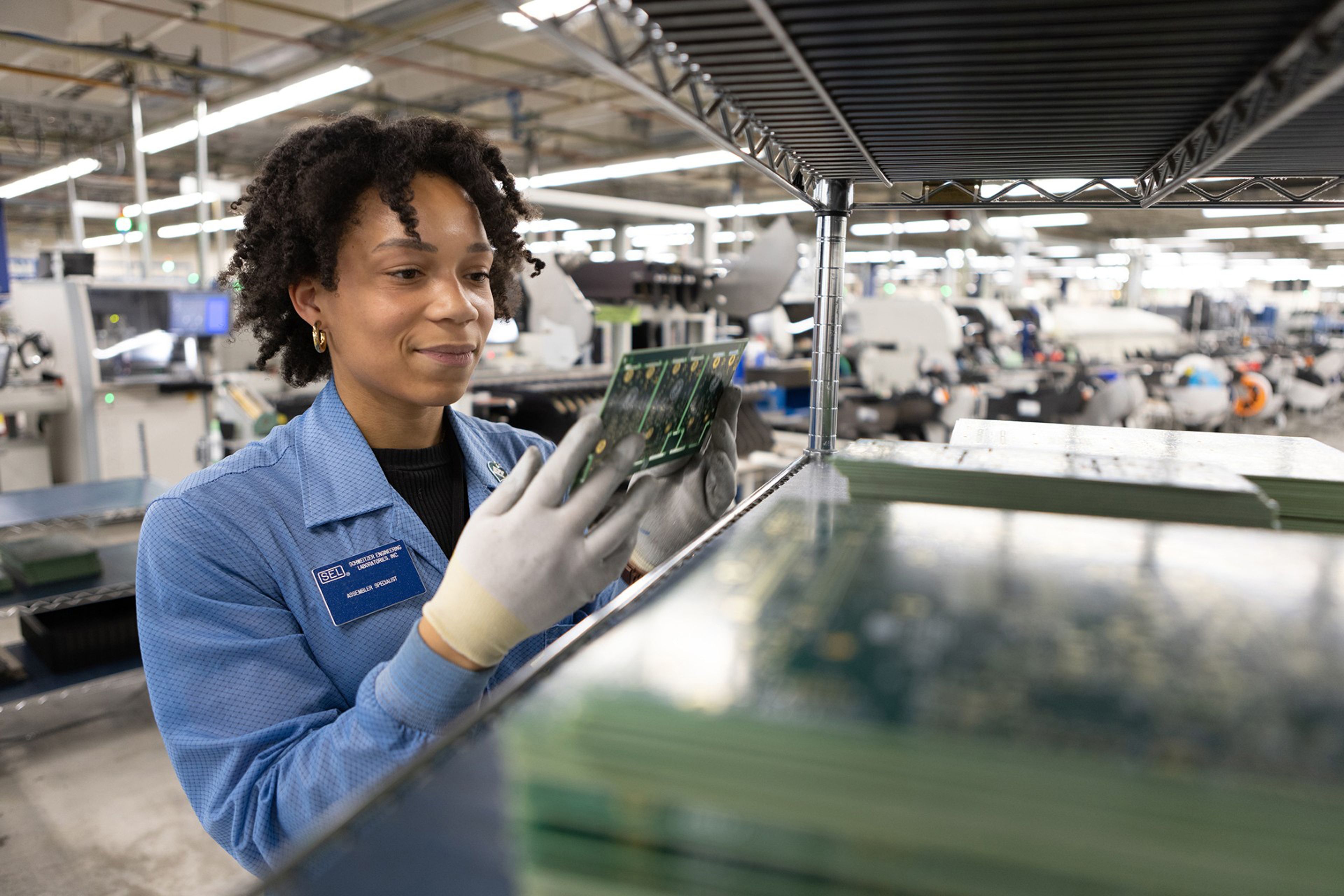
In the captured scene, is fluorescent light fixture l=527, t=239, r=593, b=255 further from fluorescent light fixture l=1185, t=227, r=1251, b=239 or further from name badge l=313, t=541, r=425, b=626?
name badge l=313, t=541, r=425, b=626

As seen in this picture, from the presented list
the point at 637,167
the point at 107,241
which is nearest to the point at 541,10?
the point at 637,167

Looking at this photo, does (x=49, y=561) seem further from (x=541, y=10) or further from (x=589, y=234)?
(x=589, y=234)

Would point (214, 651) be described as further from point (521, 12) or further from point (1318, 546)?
point (1318, 546)

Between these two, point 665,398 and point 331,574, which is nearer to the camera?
point 665,398

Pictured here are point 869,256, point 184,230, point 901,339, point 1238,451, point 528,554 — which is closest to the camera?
point 528,554

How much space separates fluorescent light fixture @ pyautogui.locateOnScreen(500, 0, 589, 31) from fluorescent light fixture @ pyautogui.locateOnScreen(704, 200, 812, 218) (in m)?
11.8

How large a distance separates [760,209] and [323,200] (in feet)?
41.0

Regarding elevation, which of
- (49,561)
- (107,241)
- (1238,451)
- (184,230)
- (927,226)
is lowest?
(49,561)

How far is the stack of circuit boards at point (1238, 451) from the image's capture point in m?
0.99

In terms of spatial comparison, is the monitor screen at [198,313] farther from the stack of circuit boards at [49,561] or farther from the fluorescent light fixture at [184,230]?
the fluorescent light fixture at [184,230]

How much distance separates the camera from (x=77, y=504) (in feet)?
11.5

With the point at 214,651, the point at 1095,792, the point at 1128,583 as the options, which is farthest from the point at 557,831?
the point at 214,651

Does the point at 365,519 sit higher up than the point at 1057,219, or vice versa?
the point at 1057,219

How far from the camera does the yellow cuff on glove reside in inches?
32.3
